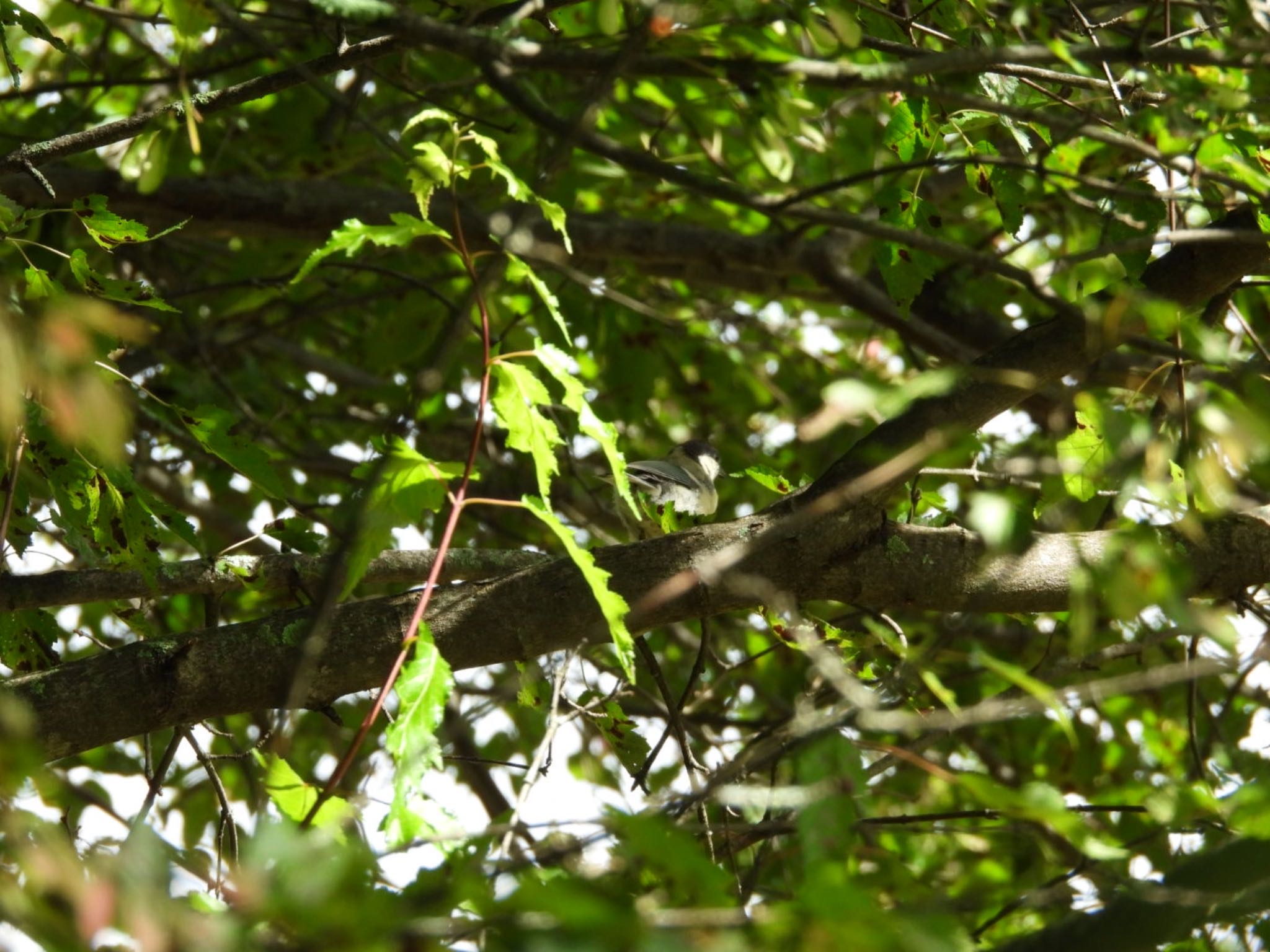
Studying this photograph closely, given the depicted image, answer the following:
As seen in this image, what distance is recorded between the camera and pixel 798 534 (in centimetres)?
203

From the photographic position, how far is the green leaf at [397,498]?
1.50 meters

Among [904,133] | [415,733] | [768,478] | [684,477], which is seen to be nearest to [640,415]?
[684,477]

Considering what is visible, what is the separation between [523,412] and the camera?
1.59 metres

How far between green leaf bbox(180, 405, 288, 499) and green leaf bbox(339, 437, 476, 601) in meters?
0.54

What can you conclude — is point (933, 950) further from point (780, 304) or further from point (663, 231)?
point (780, 304)

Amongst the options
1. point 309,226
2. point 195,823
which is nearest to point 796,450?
point 309,226

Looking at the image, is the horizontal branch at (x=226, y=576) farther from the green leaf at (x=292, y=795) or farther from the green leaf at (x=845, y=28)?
the green leaf at (x=845, y=28)

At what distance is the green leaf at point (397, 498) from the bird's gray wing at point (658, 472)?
2.30 meters

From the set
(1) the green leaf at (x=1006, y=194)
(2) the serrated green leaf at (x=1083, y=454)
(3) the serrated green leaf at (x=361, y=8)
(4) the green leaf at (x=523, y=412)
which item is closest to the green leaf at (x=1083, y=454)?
(2) the serrated green leaf at (x=1083, y=454)

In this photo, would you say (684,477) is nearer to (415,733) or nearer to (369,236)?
(369,236)

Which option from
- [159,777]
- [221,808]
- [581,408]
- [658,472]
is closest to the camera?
[581,408]

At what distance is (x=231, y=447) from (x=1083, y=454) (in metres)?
1.46

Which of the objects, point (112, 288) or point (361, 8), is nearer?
point (361, 8)

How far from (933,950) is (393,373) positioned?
350 cm
